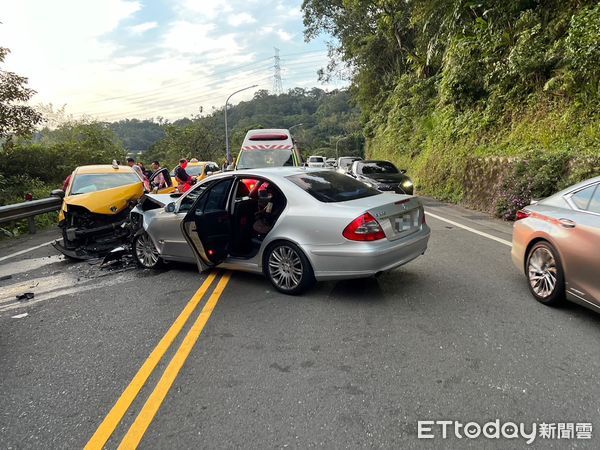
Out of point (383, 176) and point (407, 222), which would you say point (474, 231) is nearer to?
point (407, 222)

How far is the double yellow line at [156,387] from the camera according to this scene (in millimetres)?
2891

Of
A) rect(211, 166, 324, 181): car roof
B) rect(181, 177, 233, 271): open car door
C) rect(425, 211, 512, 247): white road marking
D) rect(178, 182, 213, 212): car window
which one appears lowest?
rect(425, 211, 512, 247): white road marking

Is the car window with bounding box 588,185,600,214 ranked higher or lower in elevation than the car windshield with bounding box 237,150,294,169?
higher

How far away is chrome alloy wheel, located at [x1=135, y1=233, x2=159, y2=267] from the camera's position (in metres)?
7.14

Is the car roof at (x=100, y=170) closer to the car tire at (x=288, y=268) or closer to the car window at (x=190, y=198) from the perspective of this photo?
the car window at (x=190, y=198)

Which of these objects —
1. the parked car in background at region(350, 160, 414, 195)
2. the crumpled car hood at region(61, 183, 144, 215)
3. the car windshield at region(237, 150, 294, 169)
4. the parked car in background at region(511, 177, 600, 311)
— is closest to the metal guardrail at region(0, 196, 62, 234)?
the crumpled car hood at region(61, 183, 144, 215)

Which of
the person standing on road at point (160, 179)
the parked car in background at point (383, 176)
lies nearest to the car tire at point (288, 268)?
the person standing on road at point (160, 179)

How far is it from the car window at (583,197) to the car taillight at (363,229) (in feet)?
6.65

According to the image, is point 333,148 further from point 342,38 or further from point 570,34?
point 570,34

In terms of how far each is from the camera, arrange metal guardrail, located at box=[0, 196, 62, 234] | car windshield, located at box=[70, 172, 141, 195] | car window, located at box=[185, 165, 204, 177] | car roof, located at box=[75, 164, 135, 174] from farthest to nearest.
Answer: car window, located at box=[185, 165, 204, 177]
metal guardrail, located at box=[0, 196, 62, 234]
car roof, located at box=[75, 164, 135, 174]
car windshield, located at box=[70, 172, 141, 195]

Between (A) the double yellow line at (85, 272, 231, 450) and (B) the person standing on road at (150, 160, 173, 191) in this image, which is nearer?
(A) the double yellow line at (85, 272, 231, 450)

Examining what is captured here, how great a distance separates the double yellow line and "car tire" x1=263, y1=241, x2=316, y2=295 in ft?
2.50

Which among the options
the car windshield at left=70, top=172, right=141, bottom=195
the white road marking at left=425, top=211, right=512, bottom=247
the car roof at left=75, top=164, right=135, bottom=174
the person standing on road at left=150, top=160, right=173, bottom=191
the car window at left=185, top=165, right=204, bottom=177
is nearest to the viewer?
the white road marking at left=425, top=211, right=512, bottom=247

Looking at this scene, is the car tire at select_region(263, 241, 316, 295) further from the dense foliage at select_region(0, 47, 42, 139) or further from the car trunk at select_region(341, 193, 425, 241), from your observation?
the dense foliage at select_region(0, 47, 42, 139)
